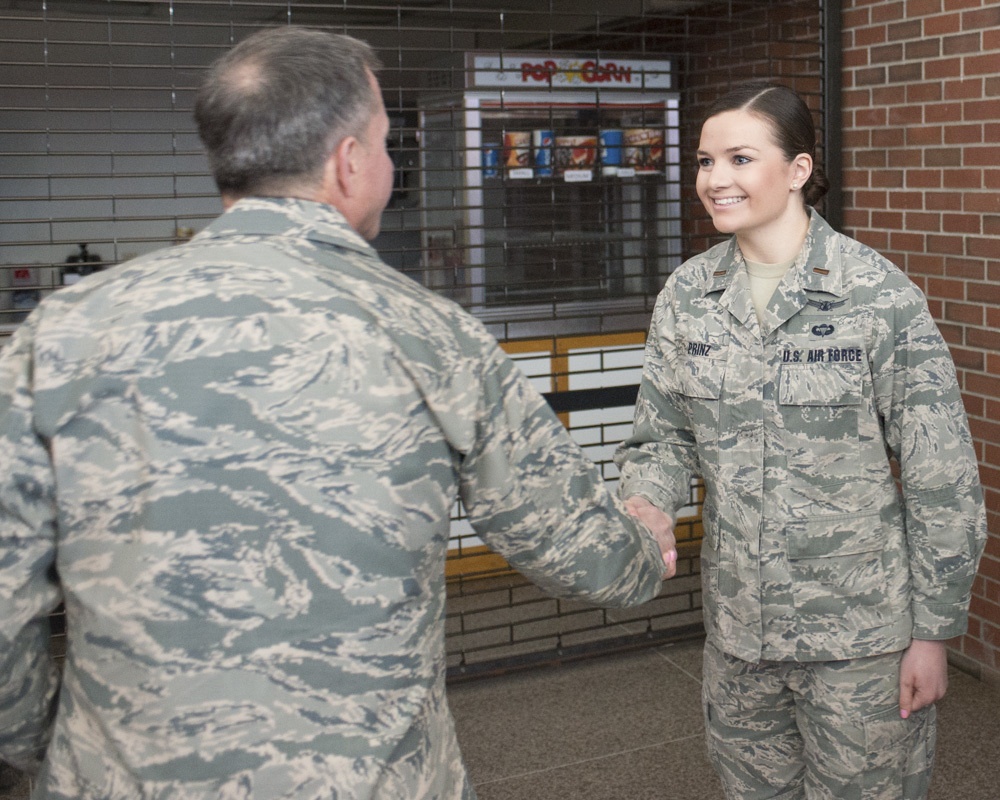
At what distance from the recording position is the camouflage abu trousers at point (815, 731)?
2047mm

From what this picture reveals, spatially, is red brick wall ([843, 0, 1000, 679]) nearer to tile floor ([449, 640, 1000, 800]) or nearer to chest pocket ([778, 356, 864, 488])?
tile floor ([449, 640, 1000, 800])

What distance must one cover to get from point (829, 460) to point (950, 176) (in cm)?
207

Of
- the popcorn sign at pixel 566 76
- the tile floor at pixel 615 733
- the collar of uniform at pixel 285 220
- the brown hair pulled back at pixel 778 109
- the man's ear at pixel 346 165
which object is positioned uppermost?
the popcorn sign at pixel 566 76

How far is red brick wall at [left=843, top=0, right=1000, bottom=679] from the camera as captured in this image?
11.7ft

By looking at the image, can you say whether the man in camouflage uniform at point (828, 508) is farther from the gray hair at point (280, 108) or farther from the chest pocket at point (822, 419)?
the gray hair at point (280, 108)

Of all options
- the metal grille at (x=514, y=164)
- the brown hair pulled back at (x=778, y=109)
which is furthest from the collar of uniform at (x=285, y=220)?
the metal grille at (x=514, y=164)

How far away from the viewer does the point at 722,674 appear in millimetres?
2209

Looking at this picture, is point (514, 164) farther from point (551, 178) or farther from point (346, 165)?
point (346, 165)

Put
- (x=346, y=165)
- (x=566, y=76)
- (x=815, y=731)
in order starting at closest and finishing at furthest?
(x=346, y=165) → (x=815, y=731) → (x=566, y=76)

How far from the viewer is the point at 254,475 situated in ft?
3.97

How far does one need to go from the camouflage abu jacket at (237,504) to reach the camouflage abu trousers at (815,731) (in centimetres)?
103

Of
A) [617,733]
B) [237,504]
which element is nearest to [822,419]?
[237,504]

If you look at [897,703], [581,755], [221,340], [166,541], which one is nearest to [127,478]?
[166,541]

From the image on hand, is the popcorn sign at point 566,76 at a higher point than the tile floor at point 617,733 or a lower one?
higher
